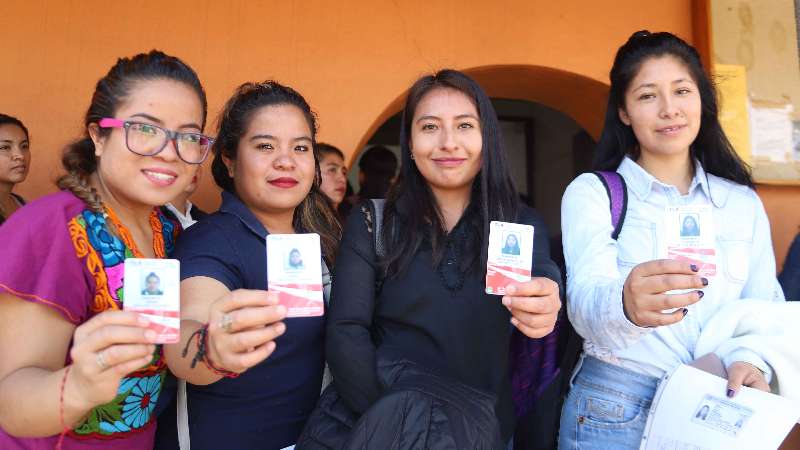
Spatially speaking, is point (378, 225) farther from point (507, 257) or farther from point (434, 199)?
point (507, 257)

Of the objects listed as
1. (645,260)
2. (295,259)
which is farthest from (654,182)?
(295,259)

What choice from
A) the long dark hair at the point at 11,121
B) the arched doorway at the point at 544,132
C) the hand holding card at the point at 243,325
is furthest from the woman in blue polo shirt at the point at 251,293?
the arched doorway at the point at 544,132

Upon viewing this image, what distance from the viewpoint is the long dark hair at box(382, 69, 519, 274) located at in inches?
73.4

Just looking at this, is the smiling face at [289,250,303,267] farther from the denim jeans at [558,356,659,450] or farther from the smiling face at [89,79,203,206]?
the denim jeans at [558,356,659,450]

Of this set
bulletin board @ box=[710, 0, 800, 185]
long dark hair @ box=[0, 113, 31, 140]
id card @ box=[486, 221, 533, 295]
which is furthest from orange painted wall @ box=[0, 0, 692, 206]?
id card @ box=[486, 221, 533, 295]

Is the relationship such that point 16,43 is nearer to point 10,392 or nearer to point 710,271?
point 10,392

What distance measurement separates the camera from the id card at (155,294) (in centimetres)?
135

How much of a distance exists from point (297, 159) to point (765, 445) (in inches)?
64.9

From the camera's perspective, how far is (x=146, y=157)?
167cm

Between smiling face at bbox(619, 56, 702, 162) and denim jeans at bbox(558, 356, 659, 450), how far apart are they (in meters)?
0.76

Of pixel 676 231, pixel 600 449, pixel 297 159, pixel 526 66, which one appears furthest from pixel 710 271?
pixel 526 66

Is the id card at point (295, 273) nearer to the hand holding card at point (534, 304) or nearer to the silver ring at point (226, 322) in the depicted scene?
the silver ring at point (226, 322)

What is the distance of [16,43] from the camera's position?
11.1 ft

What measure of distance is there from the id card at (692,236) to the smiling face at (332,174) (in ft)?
7.52
